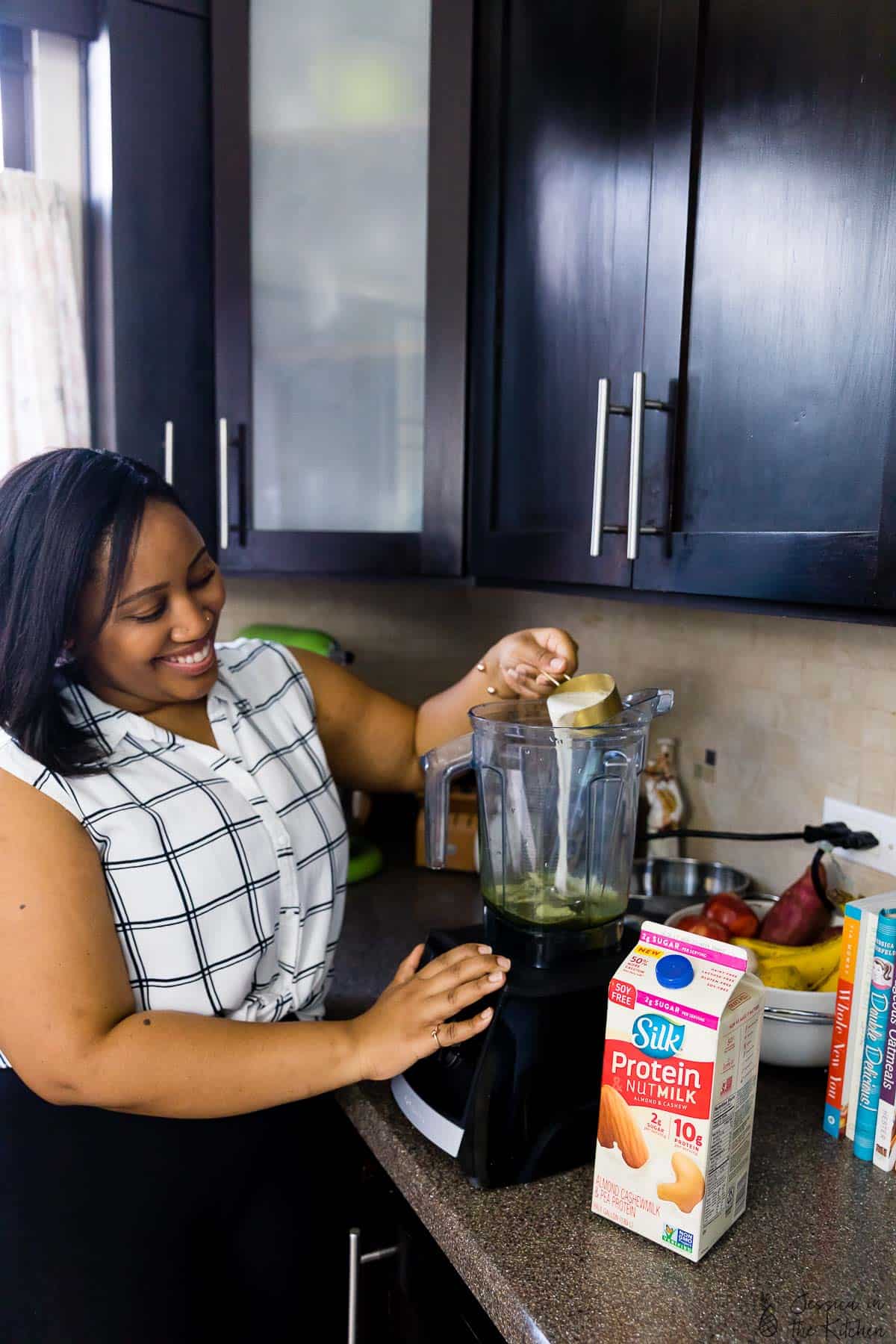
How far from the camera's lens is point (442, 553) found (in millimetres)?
1387

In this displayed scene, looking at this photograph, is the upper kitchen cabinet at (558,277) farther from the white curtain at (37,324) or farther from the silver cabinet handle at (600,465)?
the white curtain at (37,324)

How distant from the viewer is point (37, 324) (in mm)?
1583

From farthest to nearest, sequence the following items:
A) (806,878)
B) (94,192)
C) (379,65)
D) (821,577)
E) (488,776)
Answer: (94,192)
(379,65)
(806,878)
(488,776)
(821,577)

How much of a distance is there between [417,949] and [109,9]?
53.6 inches

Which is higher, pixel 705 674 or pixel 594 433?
pixel 594 433

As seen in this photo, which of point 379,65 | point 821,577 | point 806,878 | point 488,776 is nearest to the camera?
point 821,577

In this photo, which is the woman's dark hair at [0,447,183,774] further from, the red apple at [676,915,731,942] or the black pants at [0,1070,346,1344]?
the red apple at [676,915,731,942]

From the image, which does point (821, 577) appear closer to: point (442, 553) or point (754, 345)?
point (754, 345)

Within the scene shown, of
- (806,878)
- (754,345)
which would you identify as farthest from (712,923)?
(754,345)

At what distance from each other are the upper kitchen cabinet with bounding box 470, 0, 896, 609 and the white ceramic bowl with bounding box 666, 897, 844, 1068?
15.0 inches

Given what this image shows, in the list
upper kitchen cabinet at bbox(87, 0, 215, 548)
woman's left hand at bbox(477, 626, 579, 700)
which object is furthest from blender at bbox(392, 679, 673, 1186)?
upper kitchen cabinet at bbox(87, 0, 215, 548)

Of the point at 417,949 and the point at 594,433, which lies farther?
the point at 594,433

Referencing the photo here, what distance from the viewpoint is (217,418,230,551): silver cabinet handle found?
1.45 m

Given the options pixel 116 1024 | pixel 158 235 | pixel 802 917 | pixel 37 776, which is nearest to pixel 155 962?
pixel 116 1024
